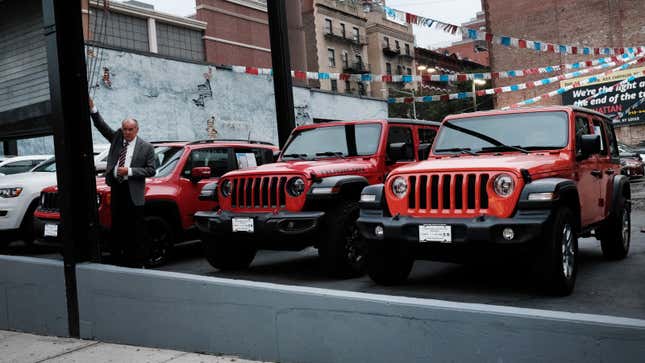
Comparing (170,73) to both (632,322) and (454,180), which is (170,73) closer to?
(454,180)

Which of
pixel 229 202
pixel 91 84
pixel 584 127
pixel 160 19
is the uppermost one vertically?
pixel 160 19

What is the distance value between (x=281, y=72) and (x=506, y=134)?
15.5ft

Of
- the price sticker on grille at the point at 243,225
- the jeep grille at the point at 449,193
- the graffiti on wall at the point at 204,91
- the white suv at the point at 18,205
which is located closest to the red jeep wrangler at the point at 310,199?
the price sticker on grille at the point at 243,225

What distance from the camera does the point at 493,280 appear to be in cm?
660

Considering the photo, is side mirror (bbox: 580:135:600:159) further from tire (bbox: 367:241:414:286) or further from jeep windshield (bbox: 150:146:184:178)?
jeep windshield (bbox: 150:146:184:178)

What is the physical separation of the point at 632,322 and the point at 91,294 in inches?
171

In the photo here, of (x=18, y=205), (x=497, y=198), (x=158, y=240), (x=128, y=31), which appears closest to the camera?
(x=497, y=198)

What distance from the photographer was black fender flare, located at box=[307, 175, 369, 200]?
6.63 metres

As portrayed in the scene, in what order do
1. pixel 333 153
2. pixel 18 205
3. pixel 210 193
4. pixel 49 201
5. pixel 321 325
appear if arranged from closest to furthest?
pixel 321 325 → pixel 210 193 → pixel 333 153 → pixel 49 201 → pixel 18 205

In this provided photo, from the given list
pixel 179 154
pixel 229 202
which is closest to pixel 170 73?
pixel 179 154

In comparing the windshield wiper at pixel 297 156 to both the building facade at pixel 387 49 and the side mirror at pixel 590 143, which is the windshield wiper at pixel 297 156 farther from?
the building facade at pixel 387 49

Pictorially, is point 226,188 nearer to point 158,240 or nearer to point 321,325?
point 158,240

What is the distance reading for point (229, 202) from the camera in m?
7.23

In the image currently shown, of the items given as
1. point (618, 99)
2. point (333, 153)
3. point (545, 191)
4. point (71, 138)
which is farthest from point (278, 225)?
point (618, 99)
